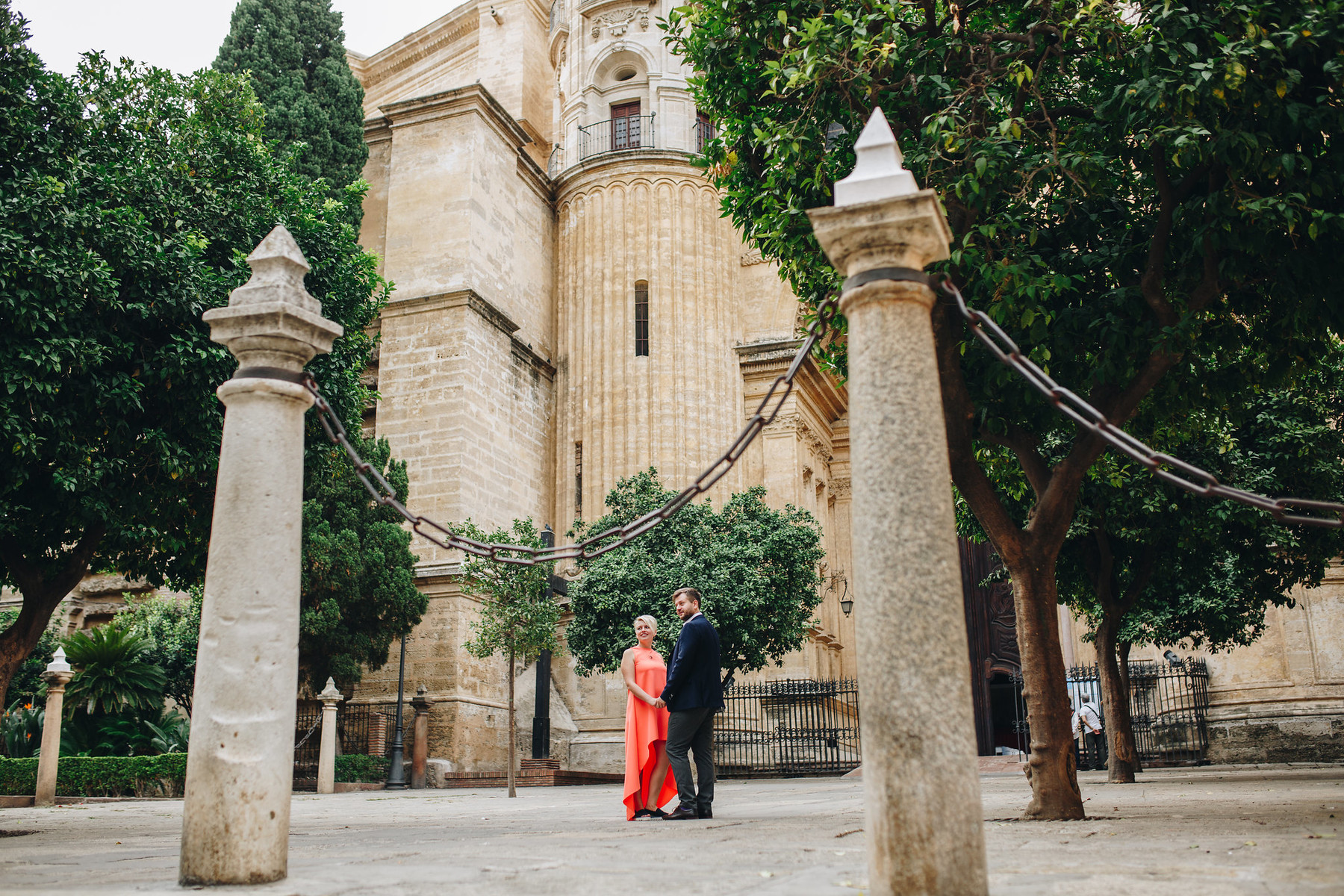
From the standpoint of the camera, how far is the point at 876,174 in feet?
13.5

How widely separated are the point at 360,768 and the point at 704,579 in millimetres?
6595

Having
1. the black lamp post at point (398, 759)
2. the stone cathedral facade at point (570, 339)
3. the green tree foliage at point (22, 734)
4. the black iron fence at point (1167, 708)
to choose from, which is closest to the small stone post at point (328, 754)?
the black lamp post at point (398, 759)

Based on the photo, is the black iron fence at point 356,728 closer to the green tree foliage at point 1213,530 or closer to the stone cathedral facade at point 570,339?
the stone cathedral facade at point 570,339

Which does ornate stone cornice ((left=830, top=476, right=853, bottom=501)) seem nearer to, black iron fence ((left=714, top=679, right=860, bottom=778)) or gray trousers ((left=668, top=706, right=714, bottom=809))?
black iron fence ((left=714, top=679, right=860, bottom=778))

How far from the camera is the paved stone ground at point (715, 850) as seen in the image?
4008mm

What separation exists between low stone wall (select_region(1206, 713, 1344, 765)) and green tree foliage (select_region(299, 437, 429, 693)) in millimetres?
14343

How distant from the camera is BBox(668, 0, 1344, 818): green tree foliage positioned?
6473mm

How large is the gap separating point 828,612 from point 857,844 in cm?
2099

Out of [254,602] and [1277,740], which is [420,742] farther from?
[254,602]

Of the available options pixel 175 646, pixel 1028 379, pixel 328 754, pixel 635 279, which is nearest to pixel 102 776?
pixel 328 754

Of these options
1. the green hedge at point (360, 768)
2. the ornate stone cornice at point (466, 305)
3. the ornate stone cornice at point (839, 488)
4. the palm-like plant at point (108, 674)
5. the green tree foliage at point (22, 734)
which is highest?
the ornate stone cornice at point (466, 305)

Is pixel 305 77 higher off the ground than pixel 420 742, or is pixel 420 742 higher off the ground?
pixel 305 77

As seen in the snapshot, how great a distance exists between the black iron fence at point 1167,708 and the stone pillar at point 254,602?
17.5m

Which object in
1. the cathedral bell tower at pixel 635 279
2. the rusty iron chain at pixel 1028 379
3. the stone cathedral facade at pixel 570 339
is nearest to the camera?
the rusty iron chain at pixel 1028 379
